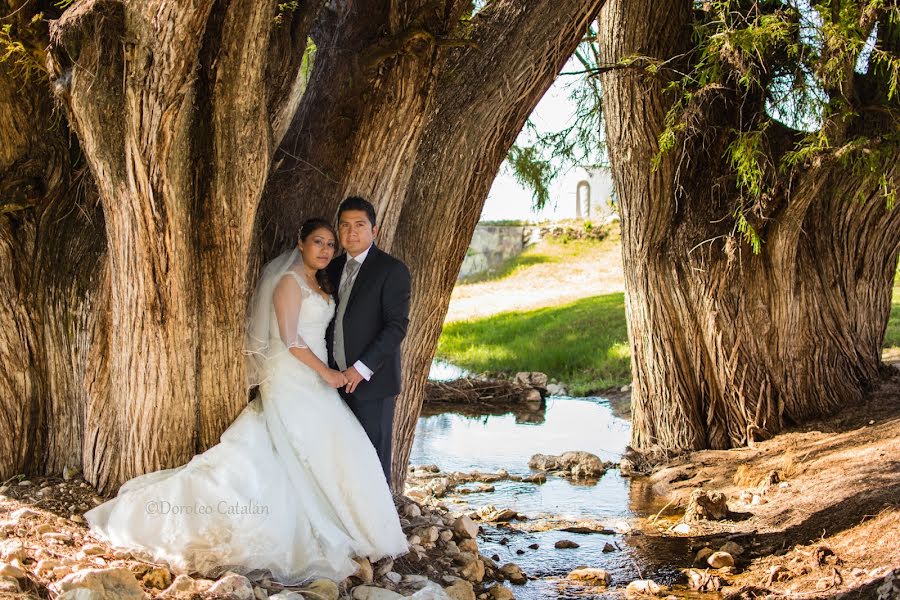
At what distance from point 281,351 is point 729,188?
16.8 ft

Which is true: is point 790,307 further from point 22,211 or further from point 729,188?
point 22,211

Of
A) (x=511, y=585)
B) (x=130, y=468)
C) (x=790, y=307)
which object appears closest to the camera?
(x=130, y=468)

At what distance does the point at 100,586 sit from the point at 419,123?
2879mm

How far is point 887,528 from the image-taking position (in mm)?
5766

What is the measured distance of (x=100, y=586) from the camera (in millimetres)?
4000

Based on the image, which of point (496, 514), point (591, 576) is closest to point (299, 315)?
point (591, 576)

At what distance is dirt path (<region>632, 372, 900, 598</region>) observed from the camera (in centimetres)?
552

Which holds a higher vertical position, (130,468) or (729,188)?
(729,188)

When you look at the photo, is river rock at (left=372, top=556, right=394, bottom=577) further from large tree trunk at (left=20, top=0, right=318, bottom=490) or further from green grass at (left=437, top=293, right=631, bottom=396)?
green grass at (left=437, top=293, right=631, bottom=396)

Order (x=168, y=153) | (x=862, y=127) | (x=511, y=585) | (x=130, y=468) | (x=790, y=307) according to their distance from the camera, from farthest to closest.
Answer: (x=790, y=307) → (x=862, y=127) → (x=511, y=585) → (x=130, y=468) → (x=168, y=153)

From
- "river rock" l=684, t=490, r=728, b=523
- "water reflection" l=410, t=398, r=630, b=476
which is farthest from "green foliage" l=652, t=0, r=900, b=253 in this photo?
"water reflection" l=410, t=398, r=630, b=476

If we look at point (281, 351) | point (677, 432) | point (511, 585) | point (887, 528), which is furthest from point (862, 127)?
point (281, 351)

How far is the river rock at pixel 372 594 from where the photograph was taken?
4.73 metres

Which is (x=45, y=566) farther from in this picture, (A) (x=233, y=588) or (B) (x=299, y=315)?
(B) (x=299, y=315)
